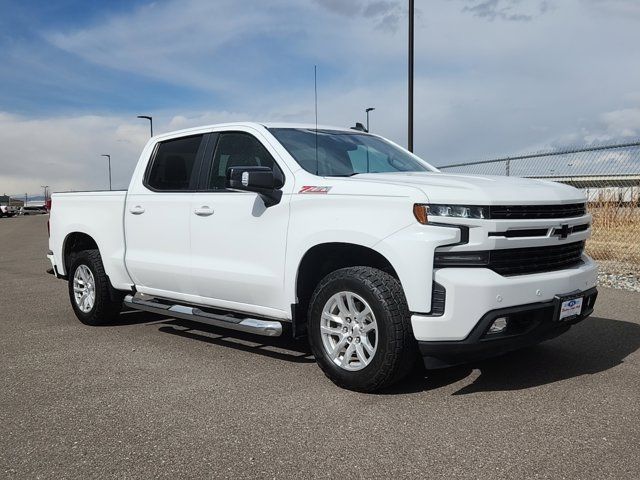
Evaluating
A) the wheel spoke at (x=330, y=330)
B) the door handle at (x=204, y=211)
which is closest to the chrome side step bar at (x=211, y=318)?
the wheel spoke at (x=330, y=330)

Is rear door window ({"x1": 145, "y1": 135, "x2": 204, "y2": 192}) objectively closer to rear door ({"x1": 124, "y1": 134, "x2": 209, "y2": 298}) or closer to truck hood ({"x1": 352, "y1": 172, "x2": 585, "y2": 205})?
rear door ({"x1": 124, "y1": 134, "x2": 209, "y2": 298})

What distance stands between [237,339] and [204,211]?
1.35 meters

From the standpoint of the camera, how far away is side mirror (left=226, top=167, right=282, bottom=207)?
4488 millimetres

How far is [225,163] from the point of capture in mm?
5441

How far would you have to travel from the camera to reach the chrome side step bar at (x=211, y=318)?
472 cm

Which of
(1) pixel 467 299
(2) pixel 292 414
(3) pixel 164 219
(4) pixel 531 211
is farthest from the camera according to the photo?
(3) pixel 164 219

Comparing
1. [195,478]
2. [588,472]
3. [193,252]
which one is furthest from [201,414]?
[588,472]

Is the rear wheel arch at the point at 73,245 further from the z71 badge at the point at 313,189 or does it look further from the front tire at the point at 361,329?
the front tire at the point at 361,329

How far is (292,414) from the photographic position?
3879 millimetres

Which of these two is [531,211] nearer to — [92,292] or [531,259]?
[531,259]

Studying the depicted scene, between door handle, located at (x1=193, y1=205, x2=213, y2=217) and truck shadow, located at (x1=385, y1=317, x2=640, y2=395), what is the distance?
82.0 inches

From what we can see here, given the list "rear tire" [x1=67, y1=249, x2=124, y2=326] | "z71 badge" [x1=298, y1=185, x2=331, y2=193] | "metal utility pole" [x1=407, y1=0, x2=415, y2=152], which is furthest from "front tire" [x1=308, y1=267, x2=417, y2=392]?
"metal utility pole" [x1=407, y1=0, x2=415, y2=152]

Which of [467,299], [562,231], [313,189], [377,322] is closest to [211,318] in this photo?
[313,189]

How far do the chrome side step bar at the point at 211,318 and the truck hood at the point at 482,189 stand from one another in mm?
1301
